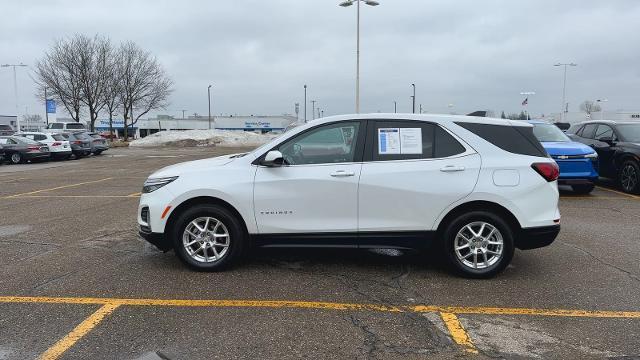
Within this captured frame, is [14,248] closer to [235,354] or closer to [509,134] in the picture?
[235,354]

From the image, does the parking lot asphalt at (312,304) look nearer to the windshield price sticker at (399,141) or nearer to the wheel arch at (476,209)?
the wheel arch at (476,209)

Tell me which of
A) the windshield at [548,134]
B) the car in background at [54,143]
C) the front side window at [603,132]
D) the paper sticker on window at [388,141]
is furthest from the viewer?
the car in background at [54,143]

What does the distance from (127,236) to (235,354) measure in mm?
4174

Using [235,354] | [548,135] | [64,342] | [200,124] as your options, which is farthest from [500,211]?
[200,124]

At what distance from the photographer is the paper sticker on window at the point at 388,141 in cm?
519

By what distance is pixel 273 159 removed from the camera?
505 cm

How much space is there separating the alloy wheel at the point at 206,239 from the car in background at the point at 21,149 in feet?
76.2

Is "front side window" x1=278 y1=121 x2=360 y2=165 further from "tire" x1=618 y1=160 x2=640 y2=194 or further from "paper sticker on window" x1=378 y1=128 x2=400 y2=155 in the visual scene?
"tire" x1=618 y1=160 x2=640 y2=194

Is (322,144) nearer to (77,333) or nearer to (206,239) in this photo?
(206,239)

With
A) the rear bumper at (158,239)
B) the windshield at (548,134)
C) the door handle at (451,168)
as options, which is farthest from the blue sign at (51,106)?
the door handle at (451,168)

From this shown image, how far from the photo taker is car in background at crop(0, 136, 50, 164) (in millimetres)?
24641

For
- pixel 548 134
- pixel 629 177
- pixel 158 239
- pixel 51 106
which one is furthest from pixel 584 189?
Answer: pixel 51 106

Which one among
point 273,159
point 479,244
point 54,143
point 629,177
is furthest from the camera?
point 54,143

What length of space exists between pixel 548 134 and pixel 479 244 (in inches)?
308
